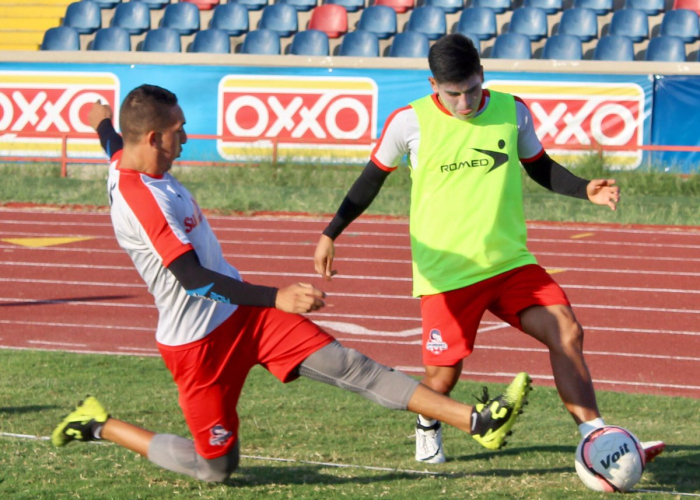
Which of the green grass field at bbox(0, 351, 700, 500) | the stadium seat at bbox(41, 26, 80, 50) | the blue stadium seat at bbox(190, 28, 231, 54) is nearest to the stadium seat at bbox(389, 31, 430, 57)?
the blue stadium seat at bbox(190, 28, 231, 54)

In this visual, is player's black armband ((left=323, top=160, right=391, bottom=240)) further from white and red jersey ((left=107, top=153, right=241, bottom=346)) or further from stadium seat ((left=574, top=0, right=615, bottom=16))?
stadium seat ((left=574, top=0, right=615, bottom=16))

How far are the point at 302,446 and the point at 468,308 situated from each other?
1.30 metres

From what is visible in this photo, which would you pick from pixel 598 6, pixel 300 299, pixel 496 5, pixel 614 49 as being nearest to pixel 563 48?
pixel 614 49

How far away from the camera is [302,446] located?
596 cm

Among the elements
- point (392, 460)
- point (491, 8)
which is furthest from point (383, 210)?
point (392, 460)

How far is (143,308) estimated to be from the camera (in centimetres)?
1071

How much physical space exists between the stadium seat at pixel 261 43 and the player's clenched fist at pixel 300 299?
59.7ft

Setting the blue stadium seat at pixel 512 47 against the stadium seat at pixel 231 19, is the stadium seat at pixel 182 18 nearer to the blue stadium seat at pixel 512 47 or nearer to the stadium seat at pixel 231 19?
the stadium seat at pixel 231 19

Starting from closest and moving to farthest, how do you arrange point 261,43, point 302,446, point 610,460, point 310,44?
point 610,460, point 302,446, point 310,44, point 261,43

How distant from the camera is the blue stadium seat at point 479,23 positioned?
21.9m

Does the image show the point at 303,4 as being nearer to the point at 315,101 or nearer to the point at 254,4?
the point at 254,4

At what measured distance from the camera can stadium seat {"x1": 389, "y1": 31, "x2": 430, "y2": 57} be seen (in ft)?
69.9

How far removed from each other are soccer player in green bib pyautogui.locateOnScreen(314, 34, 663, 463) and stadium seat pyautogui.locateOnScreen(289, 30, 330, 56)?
1664 centimetres

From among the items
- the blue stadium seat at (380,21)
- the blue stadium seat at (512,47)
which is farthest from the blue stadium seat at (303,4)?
the blue stadium seat at (512,47)
